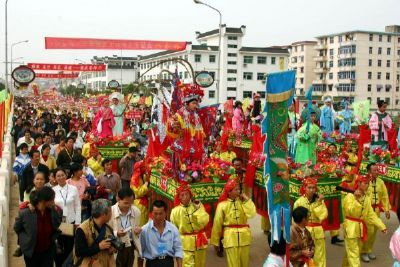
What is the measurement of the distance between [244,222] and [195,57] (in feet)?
148

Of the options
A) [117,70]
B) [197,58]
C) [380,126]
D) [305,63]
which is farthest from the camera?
[117,70]

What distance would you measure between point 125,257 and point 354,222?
308 cm

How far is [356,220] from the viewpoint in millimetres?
6594

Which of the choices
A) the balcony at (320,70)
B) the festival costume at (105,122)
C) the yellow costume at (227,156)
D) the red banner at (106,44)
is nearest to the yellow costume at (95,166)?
the yellow costume at (227,156)

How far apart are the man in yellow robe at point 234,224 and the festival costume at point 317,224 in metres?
0.70

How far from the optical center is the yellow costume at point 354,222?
21.2ft

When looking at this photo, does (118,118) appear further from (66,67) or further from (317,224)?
(66,67)

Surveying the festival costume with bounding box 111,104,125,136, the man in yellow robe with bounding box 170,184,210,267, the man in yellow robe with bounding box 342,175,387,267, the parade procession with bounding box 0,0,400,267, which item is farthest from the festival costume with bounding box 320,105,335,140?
the man in yellow robe with bounding box 170,184,210,267

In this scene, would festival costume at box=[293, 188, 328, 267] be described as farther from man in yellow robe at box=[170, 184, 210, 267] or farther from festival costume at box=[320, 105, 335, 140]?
festival costume at box=[320, 105, 335, 140]

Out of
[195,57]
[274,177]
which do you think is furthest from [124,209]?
[195,57]

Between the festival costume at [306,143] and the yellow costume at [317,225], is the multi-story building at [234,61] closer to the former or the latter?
the festival costume at [306,143]

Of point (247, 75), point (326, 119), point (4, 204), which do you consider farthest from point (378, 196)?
point (247, 75)

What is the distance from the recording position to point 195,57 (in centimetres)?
5062

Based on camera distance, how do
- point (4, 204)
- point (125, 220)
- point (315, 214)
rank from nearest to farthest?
point (125, 220)
point (315, 214)
point (4, 204)
